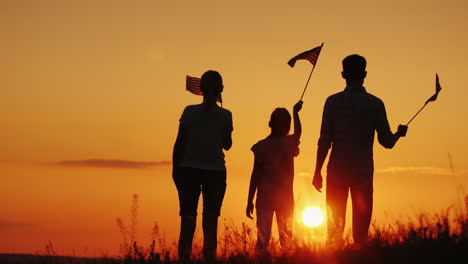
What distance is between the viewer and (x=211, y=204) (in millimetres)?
10773

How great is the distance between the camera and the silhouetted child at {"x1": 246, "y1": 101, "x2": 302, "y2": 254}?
1203 centimetres

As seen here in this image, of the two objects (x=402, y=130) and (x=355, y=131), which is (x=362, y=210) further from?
(x=402, y=130)

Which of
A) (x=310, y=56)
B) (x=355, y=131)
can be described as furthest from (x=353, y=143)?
(x=310, y=56)

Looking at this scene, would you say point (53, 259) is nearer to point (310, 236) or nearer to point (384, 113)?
point (310, 236)

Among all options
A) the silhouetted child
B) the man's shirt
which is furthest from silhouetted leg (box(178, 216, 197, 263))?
the man's shirt

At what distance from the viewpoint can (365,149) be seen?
10.1 m

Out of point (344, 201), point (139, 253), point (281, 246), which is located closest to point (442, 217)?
point (344, 201)

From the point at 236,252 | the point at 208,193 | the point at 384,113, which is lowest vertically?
the point at 236,252

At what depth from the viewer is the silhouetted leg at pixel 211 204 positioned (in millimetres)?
10680

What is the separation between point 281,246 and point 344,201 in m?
0.91

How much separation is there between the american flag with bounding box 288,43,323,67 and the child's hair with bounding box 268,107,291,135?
1308 millimetres

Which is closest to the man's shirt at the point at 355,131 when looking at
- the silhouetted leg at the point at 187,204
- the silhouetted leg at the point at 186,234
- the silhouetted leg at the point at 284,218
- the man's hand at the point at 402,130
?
the man's hand at the point at 402,130

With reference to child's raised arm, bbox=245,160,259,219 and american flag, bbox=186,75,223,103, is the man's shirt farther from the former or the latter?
american flag, bbox=186,75,223,103

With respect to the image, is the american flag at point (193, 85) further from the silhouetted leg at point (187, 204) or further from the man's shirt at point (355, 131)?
the man's shirt at point (355, 131)
